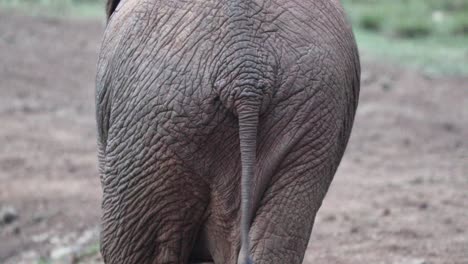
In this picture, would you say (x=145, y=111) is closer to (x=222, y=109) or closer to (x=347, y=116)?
(x=222, y=109)

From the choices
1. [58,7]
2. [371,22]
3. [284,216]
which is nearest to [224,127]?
[284,216]

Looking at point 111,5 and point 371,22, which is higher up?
point 111,5

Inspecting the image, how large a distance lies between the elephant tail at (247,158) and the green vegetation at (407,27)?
890cm

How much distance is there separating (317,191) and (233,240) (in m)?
0.32

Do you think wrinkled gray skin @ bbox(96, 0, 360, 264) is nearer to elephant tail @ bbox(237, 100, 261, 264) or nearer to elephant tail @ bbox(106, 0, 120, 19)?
elephant tail @ bbox(237, 100, 261, 264)

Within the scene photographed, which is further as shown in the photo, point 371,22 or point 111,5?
point 371,22

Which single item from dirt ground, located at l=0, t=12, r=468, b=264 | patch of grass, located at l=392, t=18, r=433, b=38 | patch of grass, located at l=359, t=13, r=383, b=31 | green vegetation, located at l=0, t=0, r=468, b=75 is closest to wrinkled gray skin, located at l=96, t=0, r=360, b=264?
dirt ground, located at l=0, t=12, r=468, b=264

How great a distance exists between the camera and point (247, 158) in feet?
8.87

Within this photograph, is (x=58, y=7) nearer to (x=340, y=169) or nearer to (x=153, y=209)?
(x=340, y=169)

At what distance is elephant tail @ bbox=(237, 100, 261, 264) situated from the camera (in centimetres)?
268

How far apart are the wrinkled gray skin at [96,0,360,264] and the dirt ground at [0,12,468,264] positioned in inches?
96.4

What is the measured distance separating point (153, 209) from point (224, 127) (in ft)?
1.19

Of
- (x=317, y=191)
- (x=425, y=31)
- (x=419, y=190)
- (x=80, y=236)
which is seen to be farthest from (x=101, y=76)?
(x=425, y=31)

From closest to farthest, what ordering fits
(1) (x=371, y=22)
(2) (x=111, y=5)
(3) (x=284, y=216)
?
(3) (x=284, y=216)
(2) (x=111, y=5)
(1) (x=371, y=22)
